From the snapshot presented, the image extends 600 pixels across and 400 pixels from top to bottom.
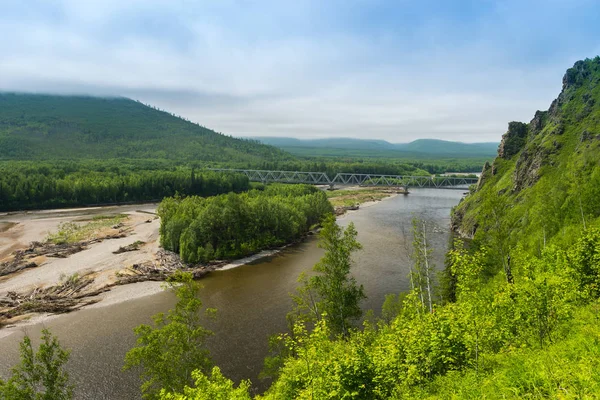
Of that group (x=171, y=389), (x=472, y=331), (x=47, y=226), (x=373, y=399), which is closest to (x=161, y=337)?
(x=171, y=389)

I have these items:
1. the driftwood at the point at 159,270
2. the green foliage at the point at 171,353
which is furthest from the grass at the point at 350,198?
the green foliage at the point at 171,353

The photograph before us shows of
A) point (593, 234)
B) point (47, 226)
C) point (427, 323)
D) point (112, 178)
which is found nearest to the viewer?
point (427, 323)

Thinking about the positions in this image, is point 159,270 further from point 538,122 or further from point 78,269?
point 538,122

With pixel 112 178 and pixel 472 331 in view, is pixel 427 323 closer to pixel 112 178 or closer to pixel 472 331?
pixel 472 331

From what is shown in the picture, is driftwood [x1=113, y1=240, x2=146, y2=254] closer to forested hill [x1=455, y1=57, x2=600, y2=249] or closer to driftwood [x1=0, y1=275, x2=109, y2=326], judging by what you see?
driftwood [x1=0, y1=275, x2=109, y2=326]

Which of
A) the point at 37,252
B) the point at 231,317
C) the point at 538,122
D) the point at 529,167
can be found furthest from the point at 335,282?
the point at 538,122

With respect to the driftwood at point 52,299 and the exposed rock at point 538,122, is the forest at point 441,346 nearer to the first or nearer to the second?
the driftwood at point 52,299

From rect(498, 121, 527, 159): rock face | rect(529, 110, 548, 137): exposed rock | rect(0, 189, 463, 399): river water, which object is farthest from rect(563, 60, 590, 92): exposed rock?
rect(0, 189, 463, 399): river water
